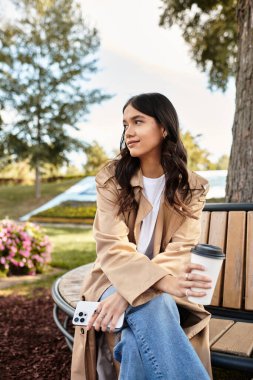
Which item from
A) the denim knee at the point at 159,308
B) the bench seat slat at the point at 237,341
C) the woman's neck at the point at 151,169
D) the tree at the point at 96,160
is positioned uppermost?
the tree at the point at 96,160

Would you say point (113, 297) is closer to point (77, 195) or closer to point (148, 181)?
point (148, 181)

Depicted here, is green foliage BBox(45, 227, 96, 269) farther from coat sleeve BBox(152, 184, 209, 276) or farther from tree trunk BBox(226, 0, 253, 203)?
coat sleeve BBox(152, 184, 209, 276)

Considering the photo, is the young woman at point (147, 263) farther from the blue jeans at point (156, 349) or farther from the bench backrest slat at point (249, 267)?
the bench backrest slat at point (249, 267)

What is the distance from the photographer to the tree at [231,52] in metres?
3.66

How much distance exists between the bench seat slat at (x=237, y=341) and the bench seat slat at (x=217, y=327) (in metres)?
0.02

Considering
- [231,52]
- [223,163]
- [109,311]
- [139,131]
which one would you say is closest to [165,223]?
[139,131]

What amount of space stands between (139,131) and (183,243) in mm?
597

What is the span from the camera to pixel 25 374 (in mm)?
3117

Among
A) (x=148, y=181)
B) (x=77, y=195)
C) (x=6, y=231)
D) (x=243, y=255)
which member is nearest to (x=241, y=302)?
(x=243, y=255)

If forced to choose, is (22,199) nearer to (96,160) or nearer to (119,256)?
(96,160)

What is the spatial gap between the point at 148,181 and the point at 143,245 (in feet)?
1.11

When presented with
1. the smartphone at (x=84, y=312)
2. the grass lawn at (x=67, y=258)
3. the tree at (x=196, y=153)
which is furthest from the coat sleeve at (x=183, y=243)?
the tree at (x=196, y=153)

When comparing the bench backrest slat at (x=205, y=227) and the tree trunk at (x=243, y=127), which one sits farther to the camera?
the tree trunk at (x=243, y=127)

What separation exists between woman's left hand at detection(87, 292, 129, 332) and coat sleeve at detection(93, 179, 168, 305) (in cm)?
4
